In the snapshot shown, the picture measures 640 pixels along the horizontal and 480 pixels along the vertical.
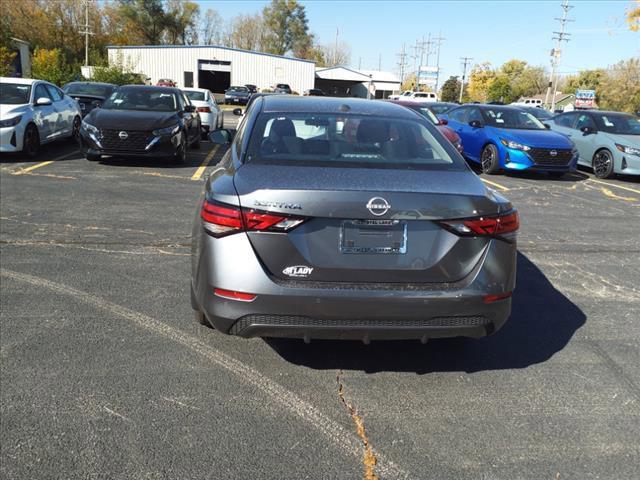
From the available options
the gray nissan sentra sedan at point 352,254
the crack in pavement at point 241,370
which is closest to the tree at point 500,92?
the crack in pavement at point 241,370

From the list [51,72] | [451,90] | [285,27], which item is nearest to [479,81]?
[451,90]

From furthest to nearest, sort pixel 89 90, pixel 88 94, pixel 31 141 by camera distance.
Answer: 1. pixel 89 90
2. pixel 88 94
3. pixel 31 141

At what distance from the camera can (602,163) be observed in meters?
12.7

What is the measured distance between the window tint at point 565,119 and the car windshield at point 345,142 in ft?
38.9

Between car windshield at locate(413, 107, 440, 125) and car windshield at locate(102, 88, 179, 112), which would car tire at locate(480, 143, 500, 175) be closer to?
car windshield at locate(413, 107, 440, 125)

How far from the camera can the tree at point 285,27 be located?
89.2 m

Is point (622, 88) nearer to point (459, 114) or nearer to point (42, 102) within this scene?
point (459, 114)

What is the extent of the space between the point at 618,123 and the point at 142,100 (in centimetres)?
1106

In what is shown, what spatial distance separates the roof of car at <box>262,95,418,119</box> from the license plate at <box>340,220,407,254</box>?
4.77 ft

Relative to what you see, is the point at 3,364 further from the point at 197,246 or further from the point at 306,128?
the point at 306,128

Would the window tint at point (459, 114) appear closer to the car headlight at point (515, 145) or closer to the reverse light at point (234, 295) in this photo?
the car headlight at point (515, 145)

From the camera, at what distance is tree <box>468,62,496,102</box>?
105312 millimetres

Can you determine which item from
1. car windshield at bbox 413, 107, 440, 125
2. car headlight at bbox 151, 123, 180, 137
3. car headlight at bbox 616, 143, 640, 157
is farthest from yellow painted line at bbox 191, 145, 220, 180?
car headlight at bbox 616, 143, 640, 157

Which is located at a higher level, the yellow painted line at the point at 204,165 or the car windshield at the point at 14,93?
the car windshield at the point at 14,93
